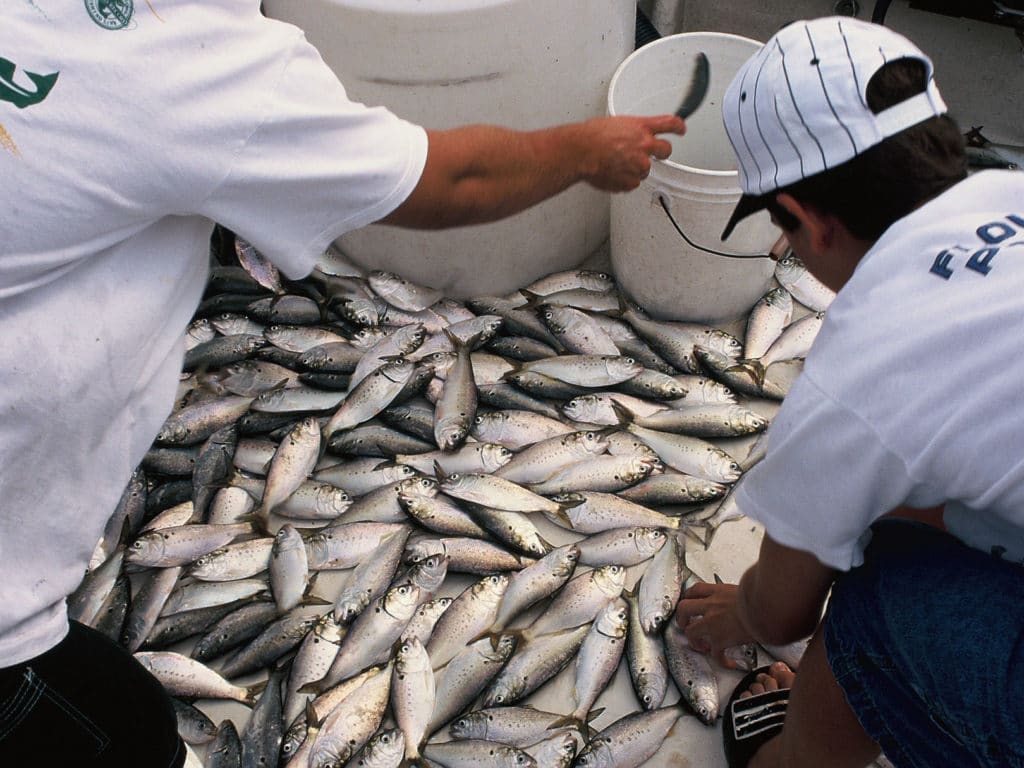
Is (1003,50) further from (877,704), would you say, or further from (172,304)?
(172,304)

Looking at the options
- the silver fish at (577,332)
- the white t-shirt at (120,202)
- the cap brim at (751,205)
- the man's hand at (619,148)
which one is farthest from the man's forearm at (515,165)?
the silver fish at (577,332)

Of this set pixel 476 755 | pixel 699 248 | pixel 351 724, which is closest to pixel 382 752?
pixel 351 724

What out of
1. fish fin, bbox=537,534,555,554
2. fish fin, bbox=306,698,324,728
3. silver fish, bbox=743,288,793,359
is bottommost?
fish fin, bbox=306,698,324,728

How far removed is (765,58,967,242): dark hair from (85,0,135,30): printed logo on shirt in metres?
1.09

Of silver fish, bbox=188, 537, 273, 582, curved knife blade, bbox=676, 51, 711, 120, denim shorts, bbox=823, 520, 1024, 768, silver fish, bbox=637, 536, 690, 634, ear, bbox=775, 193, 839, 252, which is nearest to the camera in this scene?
denim shorts, bbox=823, 520, 1024, 768

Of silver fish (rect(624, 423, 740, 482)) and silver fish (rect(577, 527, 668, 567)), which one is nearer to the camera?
silver fish (rect(577, 527, 668, 567))

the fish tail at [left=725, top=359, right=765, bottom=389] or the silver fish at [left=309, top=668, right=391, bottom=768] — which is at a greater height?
the fish tail at [left=725, top=359, right=765, bottom=389]

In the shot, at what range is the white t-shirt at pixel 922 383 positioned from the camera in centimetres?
111

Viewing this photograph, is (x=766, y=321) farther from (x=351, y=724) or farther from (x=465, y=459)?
(x=351, y=724)

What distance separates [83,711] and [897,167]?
1607 mm

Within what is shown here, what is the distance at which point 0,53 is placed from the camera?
1.01 metres

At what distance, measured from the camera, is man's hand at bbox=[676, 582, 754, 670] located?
194 cm

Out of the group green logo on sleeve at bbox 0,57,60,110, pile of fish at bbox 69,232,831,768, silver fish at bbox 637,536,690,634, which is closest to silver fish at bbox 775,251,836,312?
pile of fish at bbox 69,232,831,768

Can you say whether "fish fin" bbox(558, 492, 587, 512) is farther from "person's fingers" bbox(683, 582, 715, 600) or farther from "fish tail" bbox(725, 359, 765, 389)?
"fish tail" bbox(725, 359, 765, 389)
